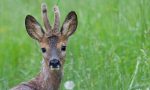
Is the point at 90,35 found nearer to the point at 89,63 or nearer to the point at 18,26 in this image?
the point at 89,63

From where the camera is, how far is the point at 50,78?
27.0 ft

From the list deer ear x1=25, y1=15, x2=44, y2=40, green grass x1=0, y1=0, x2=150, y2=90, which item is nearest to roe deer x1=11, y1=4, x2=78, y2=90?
deer ear x1=25, y1=15, x2=44, y2=40

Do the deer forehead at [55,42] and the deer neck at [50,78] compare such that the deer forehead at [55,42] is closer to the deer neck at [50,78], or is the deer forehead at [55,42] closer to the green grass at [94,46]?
the deer neck at [50,78]

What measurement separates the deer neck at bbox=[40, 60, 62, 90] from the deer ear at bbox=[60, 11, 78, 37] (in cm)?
36

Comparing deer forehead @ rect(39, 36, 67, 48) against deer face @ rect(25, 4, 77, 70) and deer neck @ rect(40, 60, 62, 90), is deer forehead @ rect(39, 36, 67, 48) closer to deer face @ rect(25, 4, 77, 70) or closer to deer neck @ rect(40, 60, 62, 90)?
deer face @ rect(25, 4, 77, 70)

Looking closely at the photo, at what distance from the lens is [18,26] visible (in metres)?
12.8

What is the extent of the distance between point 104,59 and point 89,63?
0.27m

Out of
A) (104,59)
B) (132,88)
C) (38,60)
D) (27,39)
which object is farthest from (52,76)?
(27,39)

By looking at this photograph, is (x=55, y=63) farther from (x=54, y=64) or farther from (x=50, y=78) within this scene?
(x=50, y=78)

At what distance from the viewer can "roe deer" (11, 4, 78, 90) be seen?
7957mm

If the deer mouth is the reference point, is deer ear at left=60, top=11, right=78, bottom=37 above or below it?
above

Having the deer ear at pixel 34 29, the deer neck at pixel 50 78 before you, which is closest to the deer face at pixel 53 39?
the deer ear at pixel 34 29

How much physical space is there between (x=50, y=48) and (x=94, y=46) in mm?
2075

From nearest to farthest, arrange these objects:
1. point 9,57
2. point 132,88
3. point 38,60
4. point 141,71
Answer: point 132,88
point 141,71
point 38,60
point 9,57
